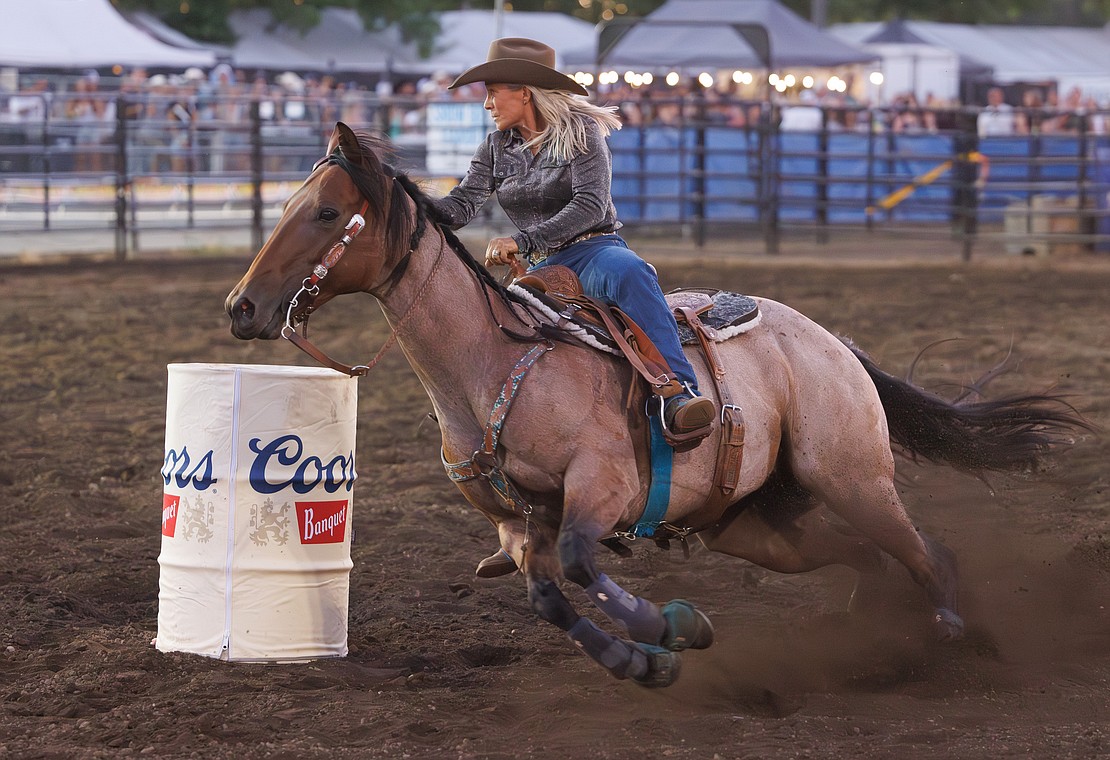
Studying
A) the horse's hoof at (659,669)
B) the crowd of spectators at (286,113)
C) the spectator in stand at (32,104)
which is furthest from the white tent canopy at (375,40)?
the horse's hoof at (659,669)

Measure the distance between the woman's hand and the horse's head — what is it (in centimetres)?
42

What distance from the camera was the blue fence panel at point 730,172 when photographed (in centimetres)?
1788

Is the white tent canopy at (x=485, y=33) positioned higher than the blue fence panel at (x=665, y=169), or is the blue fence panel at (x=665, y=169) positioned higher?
the white tent canopy at (x=485, y=33)

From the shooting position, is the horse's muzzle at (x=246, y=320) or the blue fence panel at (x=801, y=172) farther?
the blue fence panel at (x=801, y=172)

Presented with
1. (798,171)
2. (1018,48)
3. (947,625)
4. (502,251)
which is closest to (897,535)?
(947,625)

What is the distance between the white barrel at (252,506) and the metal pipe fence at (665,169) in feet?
36.3

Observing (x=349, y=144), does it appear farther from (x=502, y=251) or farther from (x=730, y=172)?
(x=730, y=172)

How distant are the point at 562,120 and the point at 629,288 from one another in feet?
1.80

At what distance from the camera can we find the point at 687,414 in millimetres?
3906

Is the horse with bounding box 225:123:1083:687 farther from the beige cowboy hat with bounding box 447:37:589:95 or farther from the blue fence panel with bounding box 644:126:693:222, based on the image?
the blue fence panel with bounding box 644:126:693:222

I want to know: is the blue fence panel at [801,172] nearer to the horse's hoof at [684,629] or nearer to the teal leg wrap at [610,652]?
the horse's hoof at [684,629]

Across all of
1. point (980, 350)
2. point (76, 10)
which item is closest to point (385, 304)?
point (980, 350)

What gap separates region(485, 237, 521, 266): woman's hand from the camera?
13.6 feet

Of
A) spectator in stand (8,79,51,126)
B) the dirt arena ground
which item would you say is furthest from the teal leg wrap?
spectator in stand (8,79,51,126)
